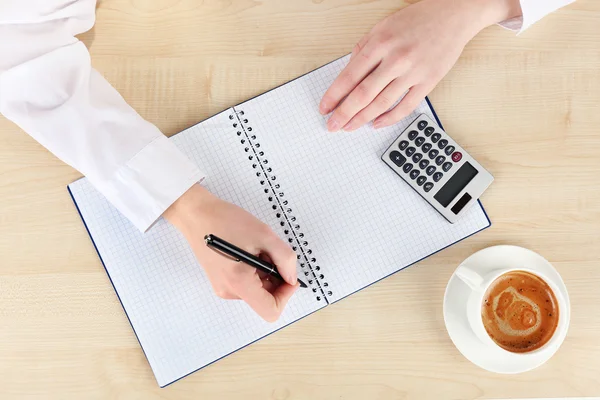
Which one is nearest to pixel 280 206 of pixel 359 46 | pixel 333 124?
pixel 333 124

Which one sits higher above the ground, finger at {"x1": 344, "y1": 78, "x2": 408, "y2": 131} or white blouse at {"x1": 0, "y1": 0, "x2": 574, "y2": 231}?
finger at {"x1": 344, "y1": 78, "x2": 408, "y2": 131}

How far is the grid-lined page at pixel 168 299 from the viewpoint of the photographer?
0.71 metres

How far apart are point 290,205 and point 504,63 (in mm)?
365

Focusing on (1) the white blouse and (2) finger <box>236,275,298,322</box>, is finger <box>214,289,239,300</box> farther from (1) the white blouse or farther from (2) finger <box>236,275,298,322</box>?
(1) the white blouse

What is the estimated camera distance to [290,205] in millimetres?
731

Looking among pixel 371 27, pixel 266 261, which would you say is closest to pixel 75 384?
pixel 266 261

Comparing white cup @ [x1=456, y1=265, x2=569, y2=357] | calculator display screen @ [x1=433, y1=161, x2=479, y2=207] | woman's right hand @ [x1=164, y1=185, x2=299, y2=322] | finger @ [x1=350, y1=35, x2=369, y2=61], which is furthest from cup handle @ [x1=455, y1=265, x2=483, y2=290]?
finger @ [x1=350, y1=35, x2=369, y2=61]

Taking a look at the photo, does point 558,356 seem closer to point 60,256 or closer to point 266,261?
point 266,261

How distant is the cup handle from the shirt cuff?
361mm

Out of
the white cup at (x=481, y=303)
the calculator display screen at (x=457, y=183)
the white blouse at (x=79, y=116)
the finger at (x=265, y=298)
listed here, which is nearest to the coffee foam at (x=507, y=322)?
the white cup at (x=481, y=303)

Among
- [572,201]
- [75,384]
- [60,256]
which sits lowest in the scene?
[75,384]

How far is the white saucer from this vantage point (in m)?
0.68

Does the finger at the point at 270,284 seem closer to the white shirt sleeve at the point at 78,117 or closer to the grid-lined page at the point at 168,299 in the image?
the grid-lined page at the point at 168,299

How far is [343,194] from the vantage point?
28.9 inches
